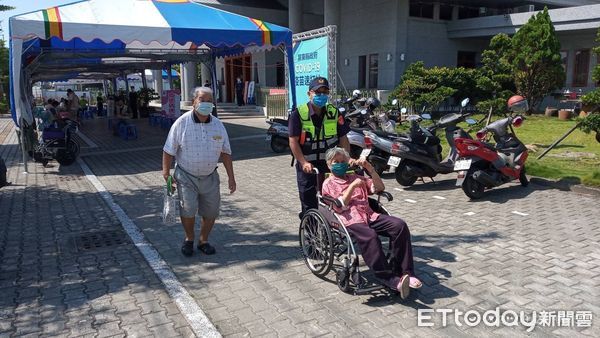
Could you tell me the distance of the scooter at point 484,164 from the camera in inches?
263

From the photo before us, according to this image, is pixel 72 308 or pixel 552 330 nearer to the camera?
pixel 552 330

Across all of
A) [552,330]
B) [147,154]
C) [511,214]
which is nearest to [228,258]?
[552,330]

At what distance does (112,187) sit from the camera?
8.29 m

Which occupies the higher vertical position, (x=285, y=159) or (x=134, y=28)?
(x=134, y=28)

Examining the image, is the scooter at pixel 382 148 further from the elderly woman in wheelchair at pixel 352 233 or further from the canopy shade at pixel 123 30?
the canopy shade at pixel 123 30

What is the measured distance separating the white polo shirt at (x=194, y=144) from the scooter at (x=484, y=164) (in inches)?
152

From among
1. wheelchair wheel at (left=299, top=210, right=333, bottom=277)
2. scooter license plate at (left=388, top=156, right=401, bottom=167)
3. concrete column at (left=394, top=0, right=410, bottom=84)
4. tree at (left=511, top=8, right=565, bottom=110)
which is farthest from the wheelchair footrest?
concrete column at (left=394, top=0, right=410, bottom=84)

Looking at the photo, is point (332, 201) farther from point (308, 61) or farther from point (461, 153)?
point (308, 61)

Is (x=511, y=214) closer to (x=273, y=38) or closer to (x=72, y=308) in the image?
(x=72, y=308)

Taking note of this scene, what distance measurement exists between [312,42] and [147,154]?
5.61 metres

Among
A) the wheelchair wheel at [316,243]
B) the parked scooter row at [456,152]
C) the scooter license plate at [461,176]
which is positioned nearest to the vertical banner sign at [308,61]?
the parked scooter row at [456,152]

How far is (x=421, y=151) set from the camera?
292 inches

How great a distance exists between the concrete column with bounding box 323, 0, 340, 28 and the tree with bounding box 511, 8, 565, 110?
856 cm

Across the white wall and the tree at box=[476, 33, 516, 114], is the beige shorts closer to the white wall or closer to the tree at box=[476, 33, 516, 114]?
the tree at box=[476, 33, 516, 114]
